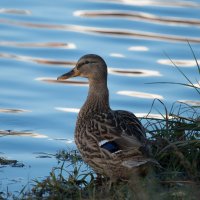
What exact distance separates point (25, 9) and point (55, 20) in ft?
2.81

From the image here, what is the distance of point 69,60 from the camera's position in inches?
520

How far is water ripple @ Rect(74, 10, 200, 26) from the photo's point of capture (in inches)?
609

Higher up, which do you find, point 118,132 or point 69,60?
point 69,60

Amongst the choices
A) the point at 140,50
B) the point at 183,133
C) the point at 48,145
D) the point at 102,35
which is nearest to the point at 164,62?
the point at 140,50

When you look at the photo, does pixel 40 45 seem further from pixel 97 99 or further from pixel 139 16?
pixel 97 99

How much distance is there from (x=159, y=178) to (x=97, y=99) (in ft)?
3.92

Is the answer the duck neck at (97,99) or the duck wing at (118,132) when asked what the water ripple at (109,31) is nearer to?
the duck neck at (97,99)

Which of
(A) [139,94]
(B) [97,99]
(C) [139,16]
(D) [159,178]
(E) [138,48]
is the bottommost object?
(D) [159,178]

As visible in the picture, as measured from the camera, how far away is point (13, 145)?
388 inches

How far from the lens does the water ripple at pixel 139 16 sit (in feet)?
50.7

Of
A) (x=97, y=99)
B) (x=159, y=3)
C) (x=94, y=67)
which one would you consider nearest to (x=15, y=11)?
(x=159, y=3)

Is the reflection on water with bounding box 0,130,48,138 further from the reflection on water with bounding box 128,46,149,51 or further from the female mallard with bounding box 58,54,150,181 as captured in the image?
the reflection on water with bounding box 128,46,149,51

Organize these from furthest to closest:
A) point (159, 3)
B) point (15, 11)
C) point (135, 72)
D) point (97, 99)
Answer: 1. point (159, 3)
2. point (15, 11)
3. point (135, 72)
4. point (97, 99)

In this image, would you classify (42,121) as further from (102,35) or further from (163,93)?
(102,35)
